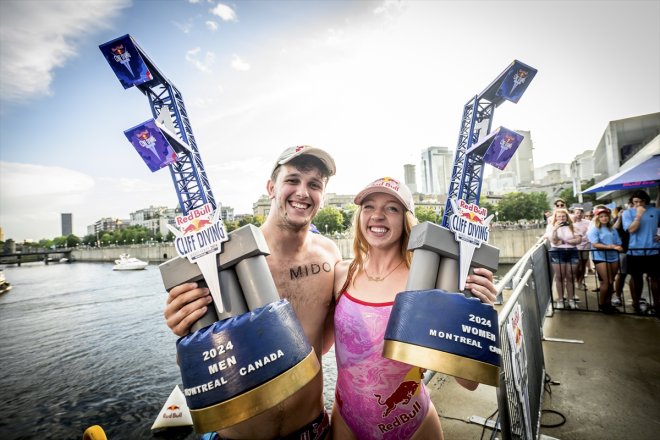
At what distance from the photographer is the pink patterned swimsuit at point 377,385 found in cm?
194

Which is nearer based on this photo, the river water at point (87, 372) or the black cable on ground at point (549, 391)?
the black cable on ground at point (549, 391)

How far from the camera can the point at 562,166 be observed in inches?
7092

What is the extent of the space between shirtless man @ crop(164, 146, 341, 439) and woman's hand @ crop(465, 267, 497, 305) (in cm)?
122

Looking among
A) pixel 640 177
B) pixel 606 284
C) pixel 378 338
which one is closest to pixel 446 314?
pixel 378 338

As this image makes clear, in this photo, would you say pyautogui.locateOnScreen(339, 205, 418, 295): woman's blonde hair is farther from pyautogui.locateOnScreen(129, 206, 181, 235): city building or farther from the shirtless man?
pyautogui.locateOnScreen(129, 206, 181, 235): city building

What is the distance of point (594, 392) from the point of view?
3885 millimetres

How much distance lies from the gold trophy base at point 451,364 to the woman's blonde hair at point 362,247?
0.84m

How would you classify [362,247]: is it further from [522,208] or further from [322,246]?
[522,208]

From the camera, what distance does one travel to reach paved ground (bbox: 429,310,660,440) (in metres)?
3.25

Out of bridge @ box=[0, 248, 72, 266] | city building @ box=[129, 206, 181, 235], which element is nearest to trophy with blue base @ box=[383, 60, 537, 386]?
bridge @ box=[0, 248, 72, 266]

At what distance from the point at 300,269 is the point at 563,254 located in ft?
25.5

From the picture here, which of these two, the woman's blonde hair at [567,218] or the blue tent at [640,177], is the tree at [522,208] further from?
the woman's blonde hair at [567,218]

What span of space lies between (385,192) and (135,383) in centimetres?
1484

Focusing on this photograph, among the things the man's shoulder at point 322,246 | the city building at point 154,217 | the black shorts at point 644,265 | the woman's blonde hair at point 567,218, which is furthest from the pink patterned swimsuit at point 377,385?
the city building at point 154,217
